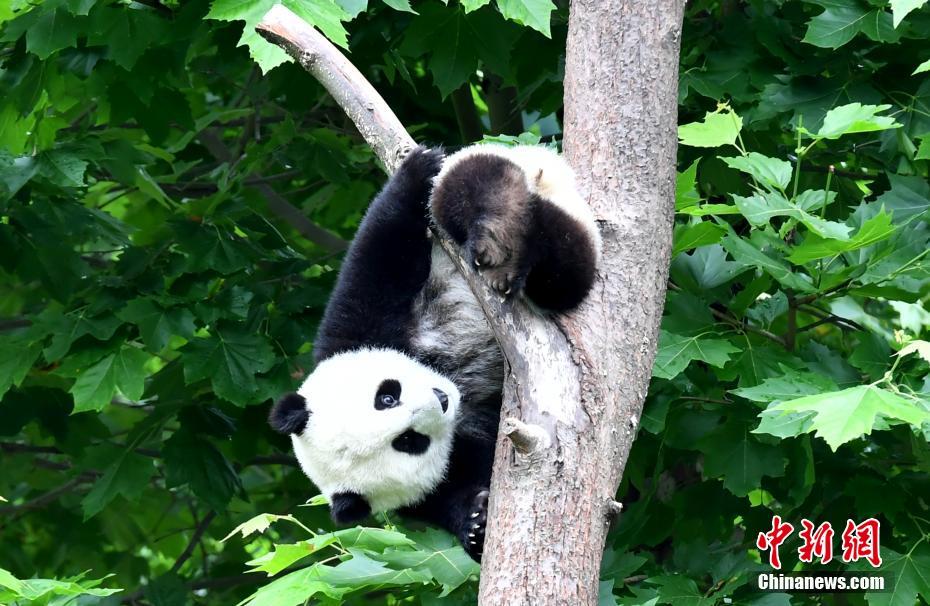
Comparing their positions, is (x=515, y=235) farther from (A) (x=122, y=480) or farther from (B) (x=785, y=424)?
(A) (x=122, y=480)

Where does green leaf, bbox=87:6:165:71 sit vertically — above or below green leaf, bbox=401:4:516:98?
above

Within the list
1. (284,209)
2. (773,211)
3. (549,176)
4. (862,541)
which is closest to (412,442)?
(549,176)

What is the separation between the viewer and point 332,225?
6949mm

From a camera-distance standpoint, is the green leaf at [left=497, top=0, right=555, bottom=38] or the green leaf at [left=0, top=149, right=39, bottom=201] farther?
the green leaf at [left=0, top=149, right=39, bottom=201]

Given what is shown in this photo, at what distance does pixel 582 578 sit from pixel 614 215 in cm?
118

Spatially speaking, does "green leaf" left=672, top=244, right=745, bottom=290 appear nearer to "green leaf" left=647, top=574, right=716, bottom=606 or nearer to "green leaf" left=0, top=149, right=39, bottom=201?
"green leaf" left=647, top=574, right=716, bottom=606

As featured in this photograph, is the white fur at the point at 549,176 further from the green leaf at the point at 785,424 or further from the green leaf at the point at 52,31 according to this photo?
the green leaf at the point at 52,31

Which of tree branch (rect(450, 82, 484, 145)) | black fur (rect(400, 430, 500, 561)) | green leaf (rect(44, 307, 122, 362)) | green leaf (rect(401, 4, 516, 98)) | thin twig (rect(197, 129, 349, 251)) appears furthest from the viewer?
thin twig (rect(197, 129, 349, 251))

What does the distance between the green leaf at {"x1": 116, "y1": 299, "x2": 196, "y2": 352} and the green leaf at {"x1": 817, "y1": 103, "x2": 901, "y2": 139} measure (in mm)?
2766

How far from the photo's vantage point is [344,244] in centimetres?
608

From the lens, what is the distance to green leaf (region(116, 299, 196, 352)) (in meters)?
4.54

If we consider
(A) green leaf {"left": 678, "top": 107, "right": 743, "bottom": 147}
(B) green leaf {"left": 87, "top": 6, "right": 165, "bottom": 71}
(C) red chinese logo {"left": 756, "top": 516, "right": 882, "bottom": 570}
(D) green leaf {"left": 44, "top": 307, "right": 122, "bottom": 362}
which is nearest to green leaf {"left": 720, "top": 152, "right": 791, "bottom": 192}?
(A) green leaf {"left": 678, "top": 107, "right": 743, "bottom": 147}

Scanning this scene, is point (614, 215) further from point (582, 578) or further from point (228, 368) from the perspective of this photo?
point (228, 368)

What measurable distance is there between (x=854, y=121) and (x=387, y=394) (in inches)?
71.8
